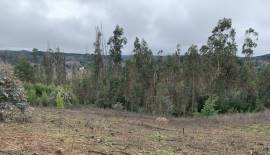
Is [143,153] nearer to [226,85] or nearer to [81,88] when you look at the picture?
[81,88]

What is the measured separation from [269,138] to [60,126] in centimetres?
573

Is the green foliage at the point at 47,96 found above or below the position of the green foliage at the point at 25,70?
below

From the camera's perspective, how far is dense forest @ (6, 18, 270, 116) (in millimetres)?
28094

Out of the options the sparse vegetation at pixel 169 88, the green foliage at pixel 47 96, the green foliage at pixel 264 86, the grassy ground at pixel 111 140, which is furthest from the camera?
the green foliage at pixel 264 86

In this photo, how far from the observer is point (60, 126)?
11719 mm

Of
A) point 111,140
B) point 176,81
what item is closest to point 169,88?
point 176,81

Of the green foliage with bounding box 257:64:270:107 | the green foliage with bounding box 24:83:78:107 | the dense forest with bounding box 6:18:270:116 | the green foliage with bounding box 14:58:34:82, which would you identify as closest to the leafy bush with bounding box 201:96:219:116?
the dense forest with bounding box 6:18:270:116

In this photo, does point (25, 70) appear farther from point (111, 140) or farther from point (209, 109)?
point (111, 140)

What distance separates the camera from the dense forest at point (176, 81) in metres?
28.1

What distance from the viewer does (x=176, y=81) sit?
30.0 m

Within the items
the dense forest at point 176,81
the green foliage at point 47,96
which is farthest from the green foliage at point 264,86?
the green foliage at point 47,96

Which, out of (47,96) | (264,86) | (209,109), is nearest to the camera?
(47,96)

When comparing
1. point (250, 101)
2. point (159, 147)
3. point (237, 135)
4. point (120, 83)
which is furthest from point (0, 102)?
point (250, 101)

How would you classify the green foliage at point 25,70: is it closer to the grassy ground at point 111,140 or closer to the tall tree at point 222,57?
the tall tree at point 222,57
